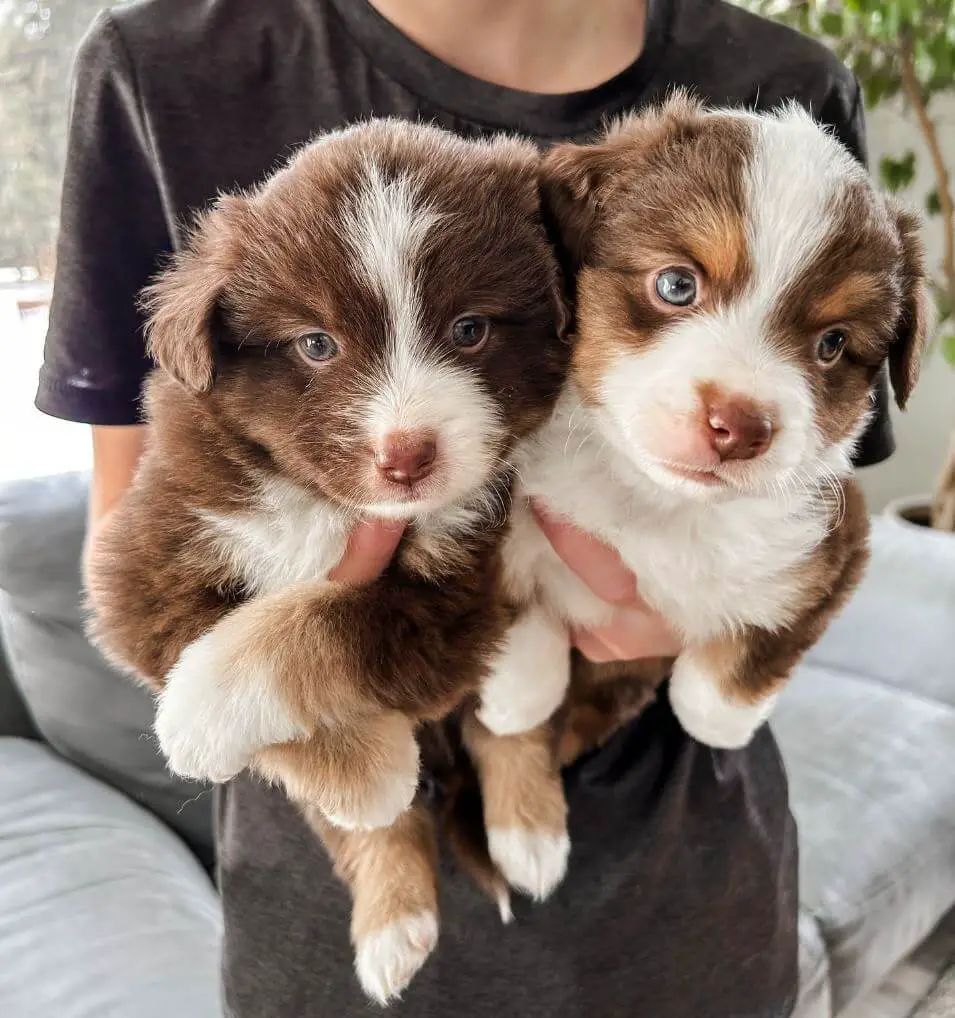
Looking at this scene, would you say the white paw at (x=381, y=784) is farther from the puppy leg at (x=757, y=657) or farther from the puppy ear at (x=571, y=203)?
the puppy ear at (x=571, y=203)

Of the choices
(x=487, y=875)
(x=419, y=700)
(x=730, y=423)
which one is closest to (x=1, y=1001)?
(x=487, y=875)

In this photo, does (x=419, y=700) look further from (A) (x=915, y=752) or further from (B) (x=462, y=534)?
(A) (x=915, y=752)

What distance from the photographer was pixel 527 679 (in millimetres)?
1437

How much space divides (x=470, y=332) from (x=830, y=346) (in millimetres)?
479

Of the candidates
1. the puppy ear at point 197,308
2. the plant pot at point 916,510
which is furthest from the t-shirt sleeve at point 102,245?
the plant pot at point 916,510

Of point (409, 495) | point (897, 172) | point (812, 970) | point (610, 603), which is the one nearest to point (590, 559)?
point (610, 603)

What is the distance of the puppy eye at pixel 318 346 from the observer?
1.09 metres

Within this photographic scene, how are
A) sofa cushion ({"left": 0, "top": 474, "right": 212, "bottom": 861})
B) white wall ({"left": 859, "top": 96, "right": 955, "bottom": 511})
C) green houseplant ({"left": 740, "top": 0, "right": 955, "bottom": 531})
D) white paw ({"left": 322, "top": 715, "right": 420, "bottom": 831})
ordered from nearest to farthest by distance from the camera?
white paw ({"left": 322, "top": 715, "right": 420, "bottom": 831}), sofa cushion ({"left": 0, "top": 474, "right": 212, "bottom": 861}), green houseplant ({"left": 740, "top": 0, "right": 955, "bottom": 531}), white wall ({"left": 859, "top": 96, "right": 955, "bottom": 511})

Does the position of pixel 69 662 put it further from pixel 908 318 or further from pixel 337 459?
pixel 908 318

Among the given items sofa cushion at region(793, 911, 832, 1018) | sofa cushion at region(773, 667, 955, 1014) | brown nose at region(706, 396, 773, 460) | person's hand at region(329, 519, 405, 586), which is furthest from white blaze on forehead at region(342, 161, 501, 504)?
sofa cushion at region(773, 667, 955, 1014)

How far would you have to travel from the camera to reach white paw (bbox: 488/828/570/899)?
1.49 metres

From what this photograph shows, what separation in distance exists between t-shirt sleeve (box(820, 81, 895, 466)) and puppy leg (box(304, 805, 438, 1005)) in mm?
1053

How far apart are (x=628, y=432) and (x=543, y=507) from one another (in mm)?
287

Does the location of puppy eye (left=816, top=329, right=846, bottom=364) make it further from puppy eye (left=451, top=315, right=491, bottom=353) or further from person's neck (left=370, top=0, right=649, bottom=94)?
person's neck (left=370, top=0, right=649, bottom=94)
